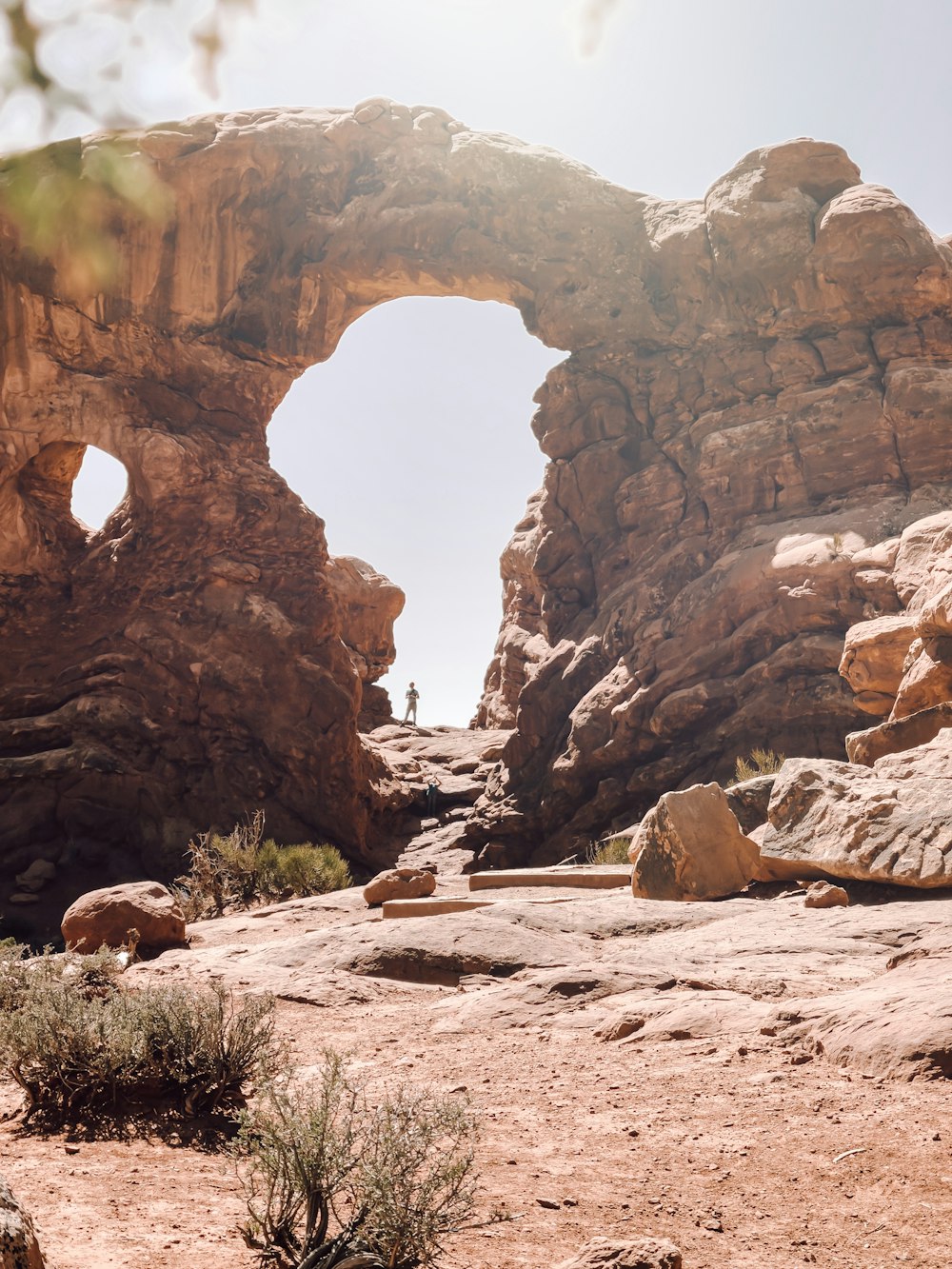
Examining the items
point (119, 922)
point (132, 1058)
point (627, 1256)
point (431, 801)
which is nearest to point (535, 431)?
point (431, 801)

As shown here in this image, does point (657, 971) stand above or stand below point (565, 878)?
below

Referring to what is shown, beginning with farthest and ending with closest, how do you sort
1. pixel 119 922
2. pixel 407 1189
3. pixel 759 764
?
pixel 759 764
pixel 119 922
pixel 407 1189

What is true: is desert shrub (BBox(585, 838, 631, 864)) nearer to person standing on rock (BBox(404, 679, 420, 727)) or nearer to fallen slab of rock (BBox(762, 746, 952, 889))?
fallen slab of rock (BBox(762, 746, 952, 889))

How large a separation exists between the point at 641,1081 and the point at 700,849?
17.8ft

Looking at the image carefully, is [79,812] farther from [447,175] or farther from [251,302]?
[447,175]

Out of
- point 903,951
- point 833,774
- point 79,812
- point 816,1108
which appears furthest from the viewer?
point 79,812

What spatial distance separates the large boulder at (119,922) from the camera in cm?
1052

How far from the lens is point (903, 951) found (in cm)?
619

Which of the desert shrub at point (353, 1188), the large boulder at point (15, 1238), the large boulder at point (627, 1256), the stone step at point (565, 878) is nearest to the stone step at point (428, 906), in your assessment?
the stone step at point (565, 878)

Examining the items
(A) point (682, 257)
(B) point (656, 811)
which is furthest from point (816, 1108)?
(A) point (682, 257)

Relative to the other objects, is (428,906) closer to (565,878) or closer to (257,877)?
(565,878)

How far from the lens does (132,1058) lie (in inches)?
199

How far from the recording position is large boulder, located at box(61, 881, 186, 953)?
10516 mm

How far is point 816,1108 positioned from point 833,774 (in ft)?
18.0
